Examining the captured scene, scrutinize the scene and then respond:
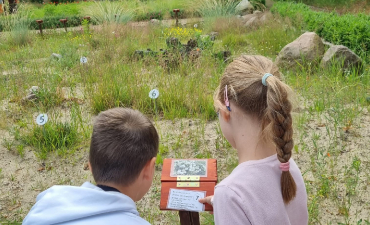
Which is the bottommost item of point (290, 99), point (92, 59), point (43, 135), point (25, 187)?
point (25, 187)

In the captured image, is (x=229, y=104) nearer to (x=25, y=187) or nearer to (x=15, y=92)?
(x=25, y=187)

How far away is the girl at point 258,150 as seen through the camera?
1412 millimetres

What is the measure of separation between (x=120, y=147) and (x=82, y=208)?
0.30m

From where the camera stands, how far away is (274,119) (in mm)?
1451

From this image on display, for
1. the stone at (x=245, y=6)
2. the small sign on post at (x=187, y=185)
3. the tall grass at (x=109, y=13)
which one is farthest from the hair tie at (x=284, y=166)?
the stone at (x=245, y=6)

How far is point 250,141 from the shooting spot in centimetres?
157

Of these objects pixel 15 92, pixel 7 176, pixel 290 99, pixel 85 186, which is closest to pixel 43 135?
pixel 7 176

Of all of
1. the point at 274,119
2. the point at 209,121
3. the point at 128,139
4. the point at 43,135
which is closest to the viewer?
the point at 274,119

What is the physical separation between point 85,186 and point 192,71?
12.6ft

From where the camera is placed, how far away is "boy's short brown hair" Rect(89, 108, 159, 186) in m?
1.55

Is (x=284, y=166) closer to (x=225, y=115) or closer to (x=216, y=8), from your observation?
(x=225, y=115)

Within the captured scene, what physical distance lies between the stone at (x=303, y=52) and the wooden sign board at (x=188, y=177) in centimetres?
443

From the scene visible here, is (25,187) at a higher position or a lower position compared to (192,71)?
lower

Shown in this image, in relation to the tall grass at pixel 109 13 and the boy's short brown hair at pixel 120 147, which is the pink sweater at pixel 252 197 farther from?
the tall grass at pixel 109 13
